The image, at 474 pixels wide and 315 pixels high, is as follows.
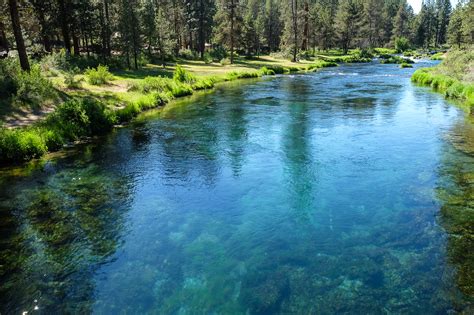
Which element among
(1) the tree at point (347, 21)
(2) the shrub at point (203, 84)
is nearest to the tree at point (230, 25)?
(2) the shrub at point (203, 84)

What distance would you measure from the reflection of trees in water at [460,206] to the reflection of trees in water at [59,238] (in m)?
9.82

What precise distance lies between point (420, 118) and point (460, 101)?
9.54 meters

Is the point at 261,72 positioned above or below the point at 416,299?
above

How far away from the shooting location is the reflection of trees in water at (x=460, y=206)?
33.3 feet

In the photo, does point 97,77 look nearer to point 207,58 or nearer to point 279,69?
point 279,69

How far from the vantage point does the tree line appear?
44.8 m

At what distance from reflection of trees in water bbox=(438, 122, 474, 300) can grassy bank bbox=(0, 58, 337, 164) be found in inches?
753

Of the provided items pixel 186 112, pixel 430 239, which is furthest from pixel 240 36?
pixel 430 239

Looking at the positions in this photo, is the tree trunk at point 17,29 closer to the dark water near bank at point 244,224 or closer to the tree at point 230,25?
the dark water near bank at point 244,224

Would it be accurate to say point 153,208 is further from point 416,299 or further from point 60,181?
point 416,299

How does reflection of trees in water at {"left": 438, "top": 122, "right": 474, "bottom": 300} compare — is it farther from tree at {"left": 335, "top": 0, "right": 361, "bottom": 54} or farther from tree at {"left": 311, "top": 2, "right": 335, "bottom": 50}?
tree at {"left": 335, "top": 0, "right": 361, "bottom": 54}

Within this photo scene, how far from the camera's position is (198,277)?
33.3 feet

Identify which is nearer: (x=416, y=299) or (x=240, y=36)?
(x=416, y=299)

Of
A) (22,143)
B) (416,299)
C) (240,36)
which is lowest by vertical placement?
(416,299)
